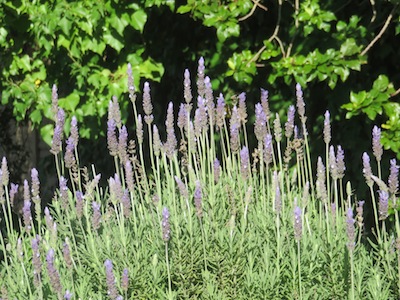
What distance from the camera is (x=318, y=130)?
5.74m

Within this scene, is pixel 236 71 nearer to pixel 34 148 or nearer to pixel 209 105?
pixel 209 105

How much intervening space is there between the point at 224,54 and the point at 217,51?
62mm

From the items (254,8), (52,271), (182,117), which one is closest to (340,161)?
(182,117)

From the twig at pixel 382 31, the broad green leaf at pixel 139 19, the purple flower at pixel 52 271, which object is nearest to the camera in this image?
the purple flower at pixel 52 271

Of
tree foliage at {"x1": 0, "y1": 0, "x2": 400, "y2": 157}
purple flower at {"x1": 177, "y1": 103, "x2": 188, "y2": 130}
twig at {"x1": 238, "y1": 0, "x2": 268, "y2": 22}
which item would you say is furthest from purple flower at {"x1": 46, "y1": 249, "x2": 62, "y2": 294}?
twig at {"x1": 238, "y1": 0, "x2": 268, "y2": 22}

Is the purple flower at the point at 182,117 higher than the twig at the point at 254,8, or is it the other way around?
the twig at the point at 254,8

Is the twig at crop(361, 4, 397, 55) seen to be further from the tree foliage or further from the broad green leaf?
the broad green leaf

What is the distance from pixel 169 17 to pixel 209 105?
7.40 ft

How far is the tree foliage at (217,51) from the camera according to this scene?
5230 mm

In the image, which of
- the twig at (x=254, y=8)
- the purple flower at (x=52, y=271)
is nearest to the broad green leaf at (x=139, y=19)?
the twig at (x=254, y=8)

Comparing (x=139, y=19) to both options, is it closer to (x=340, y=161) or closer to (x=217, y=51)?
(x=217, y=51)

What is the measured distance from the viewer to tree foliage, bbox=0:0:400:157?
5.23m

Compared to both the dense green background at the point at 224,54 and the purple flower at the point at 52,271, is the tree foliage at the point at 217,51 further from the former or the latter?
the purple flower at the point at 52,271

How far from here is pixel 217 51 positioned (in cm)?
583
